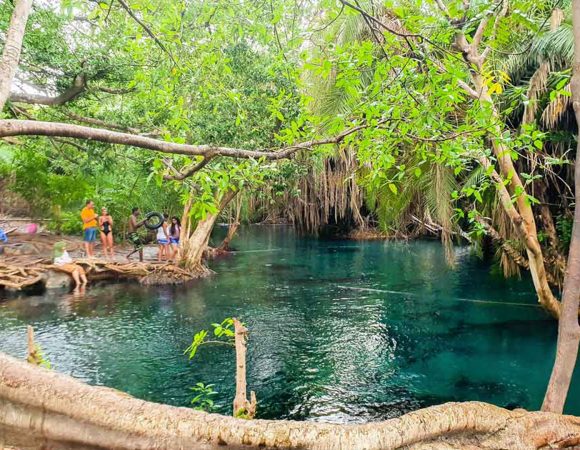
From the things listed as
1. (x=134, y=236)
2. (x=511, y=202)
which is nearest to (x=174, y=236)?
(x=134, y=236)

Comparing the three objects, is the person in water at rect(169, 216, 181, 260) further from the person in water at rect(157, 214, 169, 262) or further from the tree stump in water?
the tree stump in water

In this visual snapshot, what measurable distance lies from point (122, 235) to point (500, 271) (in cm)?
1439

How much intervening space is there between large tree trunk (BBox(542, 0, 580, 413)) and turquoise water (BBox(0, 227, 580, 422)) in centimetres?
280

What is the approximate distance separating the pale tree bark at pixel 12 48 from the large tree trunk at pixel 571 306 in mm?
3425

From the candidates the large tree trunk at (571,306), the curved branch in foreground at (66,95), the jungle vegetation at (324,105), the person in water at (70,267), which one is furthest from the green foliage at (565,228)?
the person in water at (70,267)

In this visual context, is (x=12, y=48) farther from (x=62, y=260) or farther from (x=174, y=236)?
(x=174, y=236)

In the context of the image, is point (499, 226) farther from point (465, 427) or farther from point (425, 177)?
point (465, 427)

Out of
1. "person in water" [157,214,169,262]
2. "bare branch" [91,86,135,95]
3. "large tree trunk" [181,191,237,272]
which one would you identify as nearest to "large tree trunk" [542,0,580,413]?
"bare branch" [91,86,135,95]

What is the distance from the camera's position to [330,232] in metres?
29.4

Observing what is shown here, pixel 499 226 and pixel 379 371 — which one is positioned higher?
pixel 499 226

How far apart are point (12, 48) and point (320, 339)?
7137 mm

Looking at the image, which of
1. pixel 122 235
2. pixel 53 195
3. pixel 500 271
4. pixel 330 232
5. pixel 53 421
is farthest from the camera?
pixel 330 232

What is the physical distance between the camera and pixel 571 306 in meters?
2.95

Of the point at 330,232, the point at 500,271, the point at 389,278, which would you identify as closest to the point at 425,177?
the point at 389,278
